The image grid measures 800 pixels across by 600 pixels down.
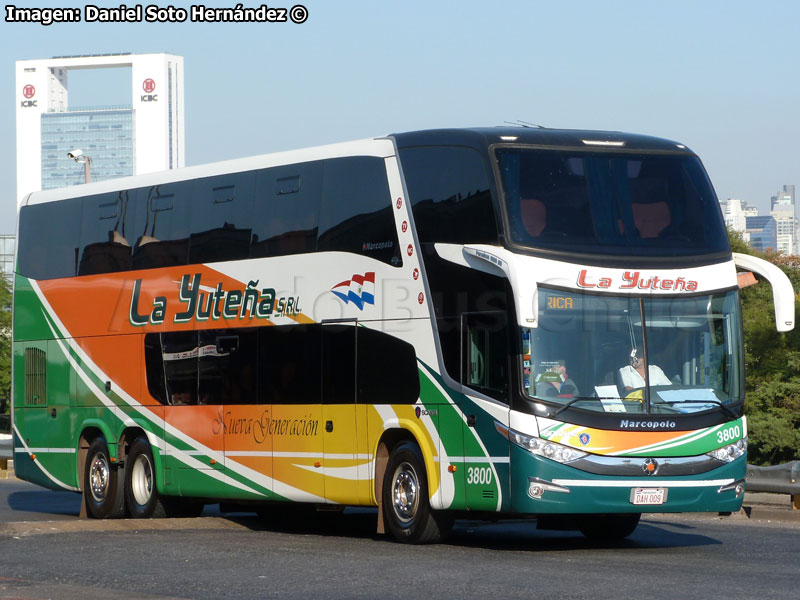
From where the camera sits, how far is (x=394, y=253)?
1565 centimetres

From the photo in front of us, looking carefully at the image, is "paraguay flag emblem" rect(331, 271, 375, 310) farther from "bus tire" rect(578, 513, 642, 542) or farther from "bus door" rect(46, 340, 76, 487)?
"bus door" rect(46, 340, 76, 487)

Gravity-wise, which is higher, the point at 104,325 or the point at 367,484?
the point at 104,325

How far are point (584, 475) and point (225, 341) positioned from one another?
587cm

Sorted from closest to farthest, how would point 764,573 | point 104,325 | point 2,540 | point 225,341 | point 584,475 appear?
point 764,573 < point 584,475 < point 2,540 < point 225,341 < point 104,325

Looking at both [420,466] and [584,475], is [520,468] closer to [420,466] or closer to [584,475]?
[584,475]

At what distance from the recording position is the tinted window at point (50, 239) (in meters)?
21.2

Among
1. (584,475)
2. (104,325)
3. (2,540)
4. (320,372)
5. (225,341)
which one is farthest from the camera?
(104,325)

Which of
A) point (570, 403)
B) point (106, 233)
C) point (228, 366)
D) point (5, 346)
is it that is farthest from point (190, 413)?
point (5, 346)

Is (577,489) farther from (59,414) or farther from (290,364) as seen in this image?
(59,414)

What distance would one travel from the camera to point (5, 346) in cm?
8156

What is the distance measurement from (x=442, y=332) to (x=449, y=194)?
1.35 metres

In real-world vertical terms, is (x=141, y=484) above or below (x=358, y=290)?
below

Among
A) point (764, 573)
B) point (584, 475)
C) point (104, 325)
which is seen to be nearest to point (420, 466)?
point (584, 475)

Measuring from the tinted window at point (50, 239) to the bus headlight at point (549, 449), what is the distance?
9.21m
